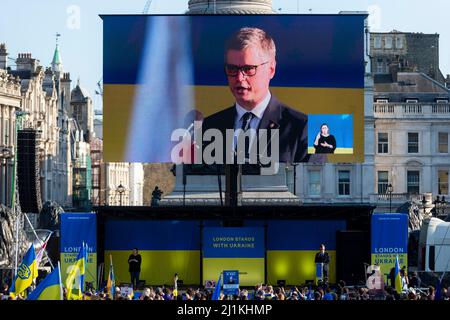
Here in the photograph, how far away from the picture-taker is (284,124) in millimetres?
52406

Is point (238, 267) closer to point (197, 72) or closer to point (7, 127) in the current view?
point (197, 72)

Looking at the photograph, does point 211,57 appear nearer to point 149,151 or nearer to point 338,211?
point 149,151

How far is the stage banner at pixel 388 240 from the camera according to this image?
4781 cm

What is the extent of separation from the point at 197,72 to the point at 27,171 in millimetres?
10779

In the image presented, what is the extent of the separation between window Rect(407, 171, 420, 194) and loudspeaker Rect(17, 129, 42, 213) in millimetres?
44186

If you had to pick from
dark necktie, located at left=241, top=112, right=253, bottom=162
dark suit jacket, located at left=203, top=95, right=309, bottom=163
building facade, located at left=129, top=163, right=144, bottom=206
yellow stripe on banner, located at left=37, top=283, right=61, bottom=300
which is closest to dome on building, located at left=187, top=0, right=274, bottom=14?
dark suit jacket, located at left=203, top=95, right=309, bottom=163

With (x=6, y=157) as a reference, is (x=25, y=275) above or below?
below

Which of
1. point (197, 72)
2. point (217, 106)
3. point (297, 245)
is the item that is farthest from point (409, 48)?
point (297, 245)

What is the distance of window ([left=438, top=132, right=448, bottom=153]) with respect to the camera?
101 metres

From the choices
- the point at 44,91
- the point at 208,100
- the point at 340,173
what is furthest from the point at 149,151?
the point at 44,91

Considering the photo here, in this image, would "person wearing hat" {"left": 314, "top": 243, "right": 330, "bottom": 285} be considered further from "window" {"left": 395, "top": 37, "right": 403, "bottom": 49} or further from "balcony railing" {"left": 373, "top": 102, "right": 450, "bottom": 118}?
"window" {"left": 395, "top": 37, "right": 403, "bottom": 49}

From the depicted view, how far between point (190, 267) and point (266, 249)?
260 cm

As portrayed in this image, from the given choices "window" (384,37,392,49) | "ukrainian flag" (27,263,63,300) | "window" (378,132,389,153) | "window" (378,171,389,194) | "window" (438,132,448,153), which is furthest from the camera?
"window" (384,37,392,49)

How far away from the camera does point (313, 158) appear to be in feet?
172
